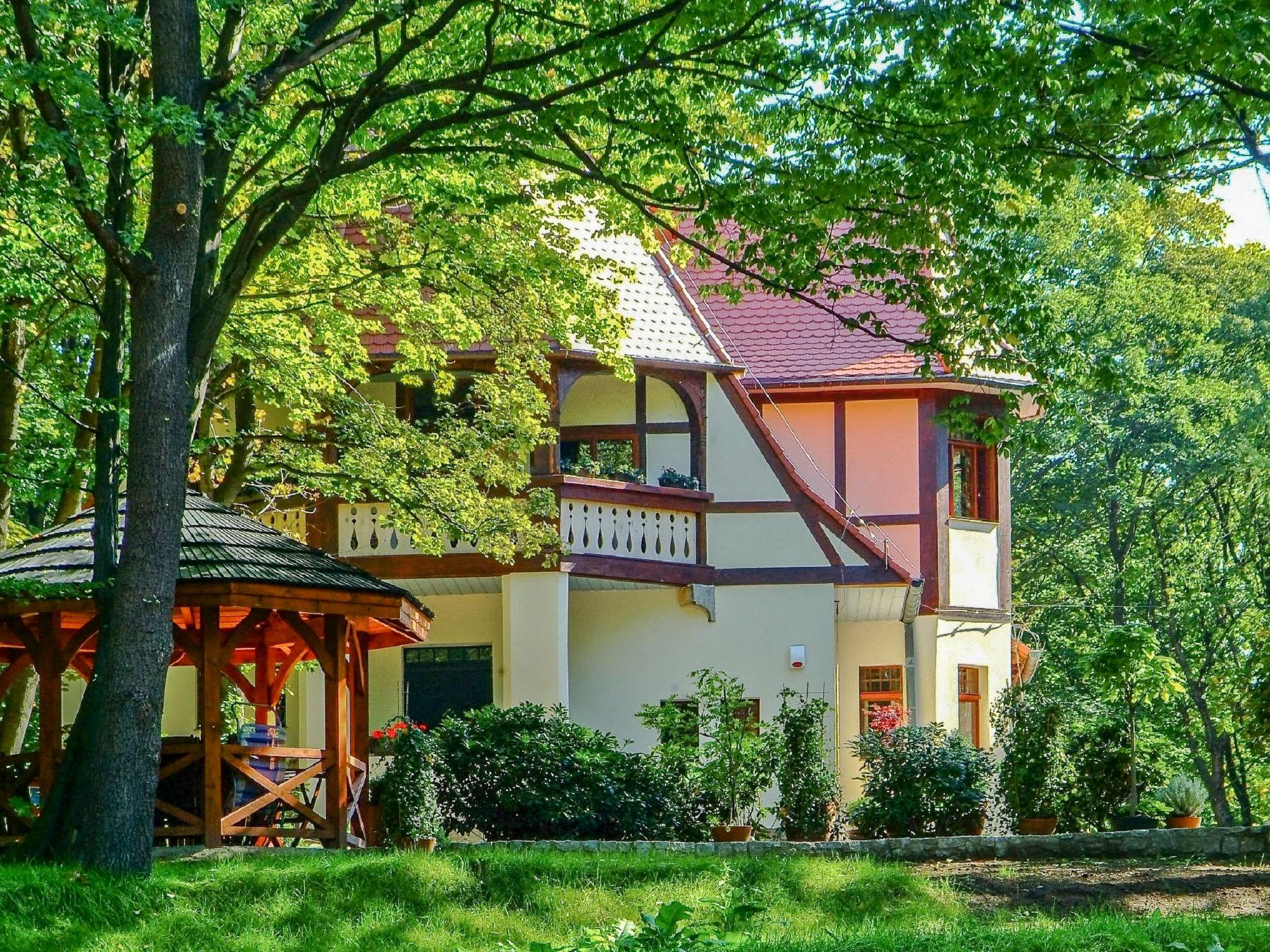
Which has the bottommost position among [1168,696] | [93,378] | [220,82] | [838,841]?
[838,841]

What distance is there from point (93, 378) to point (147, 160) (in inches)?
117

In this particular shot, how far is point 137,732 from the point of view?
11945 millimetres

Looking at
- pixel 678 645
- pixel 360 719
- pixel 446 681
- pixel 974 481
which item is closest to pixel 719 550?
pixel 678 645

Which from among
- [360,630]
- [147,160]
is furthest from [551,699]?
[147,160]

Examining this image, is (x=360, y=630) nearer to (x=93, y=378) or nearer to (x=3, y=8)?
(x=93, y=378)

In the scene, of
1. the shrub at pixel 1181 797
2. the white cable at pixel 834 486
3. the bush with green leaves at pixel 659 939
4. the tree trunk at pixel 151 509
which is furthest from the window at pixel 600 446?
the bush with green leaves at pixel 659 939

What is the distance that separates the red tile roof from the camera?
2511 cm

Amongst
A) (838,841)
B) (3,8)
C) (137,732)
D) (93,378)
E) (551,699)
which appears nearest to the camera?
(137,732)

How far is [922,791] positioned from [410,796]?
523cm

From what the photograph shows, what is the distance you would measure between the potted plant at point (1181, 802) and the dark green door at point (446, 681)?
9.06 meters

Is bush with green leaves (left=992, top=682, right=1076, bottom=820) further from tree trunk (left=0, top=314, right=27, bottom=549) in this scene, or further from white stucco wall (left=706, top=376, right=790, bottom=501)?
tree trunk (left=0, top=314, right=27, bottom=549)

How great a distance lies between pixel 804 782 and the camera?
57.9 feet

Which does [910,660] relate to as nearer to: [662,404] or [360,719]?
[662,404]

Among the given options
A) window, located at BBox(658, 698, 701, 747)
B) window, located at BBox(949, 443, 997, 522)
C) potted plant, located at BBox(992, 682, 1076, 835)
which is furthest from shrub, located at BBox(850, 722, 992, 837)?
window, located at BBox(949, 443, 997, 522)
